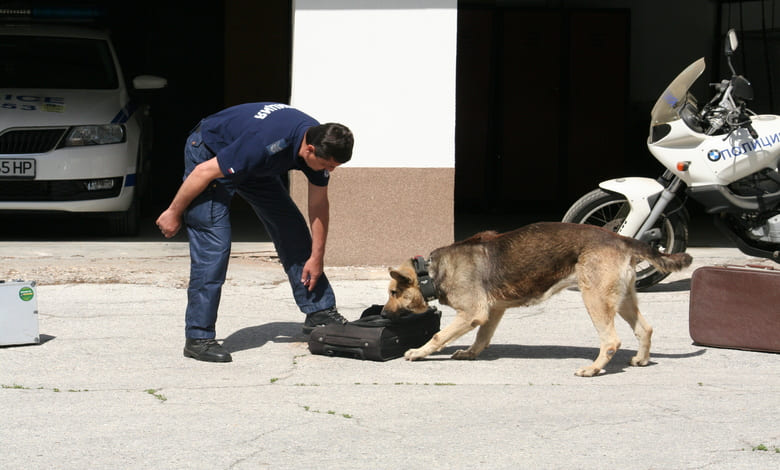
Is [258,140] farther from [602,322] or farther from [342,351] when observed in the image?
[602,322]

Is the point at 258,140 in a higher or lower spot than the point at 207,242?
higher

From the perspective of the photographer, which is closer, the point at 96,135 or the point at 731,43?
the point at 731,43

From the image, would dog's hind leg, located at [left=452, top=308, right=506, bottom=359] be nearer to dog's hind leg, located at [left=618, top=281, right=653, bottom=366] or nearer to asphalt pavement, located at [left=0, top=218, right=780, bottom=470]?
asphalt pavement, located at [left=0, top=218, right=780, bottom=470]

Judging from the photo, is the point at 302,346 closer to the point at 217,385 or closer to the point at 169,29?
the point at 217,385

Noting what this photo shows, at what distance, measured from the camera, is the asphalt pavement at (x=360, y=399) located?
4.43 metres

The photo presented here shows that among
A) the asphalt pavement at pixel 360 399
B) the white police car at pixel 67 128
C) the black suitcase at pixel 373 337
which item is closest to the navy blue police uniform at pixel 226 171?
the asphalt pavement at pixel 360 399

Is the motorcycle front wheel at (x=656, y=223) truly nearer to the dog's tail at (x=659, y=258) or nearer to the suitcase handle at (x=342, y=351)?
the dog's tail at (x=659, y=258)

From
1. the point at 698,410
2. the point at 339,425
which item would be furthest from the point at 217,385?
the point at 698,410

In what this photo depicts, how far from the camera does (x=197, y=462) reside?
4.28m

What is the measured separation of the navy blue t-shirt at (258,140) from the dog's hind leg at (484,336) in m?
1.23

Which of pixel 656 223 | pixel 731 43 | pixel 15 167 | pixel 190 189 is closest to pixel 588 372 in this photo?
pixel 190 189

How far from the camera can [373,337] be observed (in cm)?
607

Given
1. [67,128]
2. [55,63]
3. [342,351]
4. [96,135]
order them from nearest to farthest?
[342,351] < [67,128] < [96,135] < [55,63]

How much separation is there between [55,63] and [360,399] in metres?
6.96
